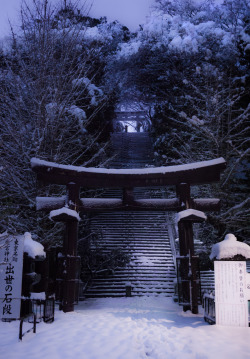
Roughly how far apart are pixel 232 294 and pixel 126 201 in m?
4.46

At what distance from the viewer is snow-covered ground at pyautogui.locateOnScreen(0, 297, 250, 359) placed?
5.26 m

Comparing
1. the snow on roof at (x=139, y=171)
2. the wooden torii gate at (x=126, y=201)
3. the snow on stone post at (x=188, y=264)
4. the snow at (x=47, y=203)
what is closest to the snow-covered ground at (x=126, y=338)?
the snow on stone post at (x=188, y=264)

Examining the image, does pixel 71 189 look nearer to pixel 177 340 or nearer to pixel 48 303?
pixel 48 303

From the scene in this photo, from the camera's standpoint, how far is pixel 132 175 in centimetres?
1019

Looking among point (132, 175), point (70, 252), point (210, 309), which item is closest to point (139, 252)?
point (70, 252)

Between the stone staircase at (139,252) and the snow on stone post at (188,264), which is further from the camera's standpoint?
the stone staircase at (139,252)

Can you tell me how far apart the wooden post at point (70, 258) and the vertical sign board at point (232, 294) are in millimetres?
4462

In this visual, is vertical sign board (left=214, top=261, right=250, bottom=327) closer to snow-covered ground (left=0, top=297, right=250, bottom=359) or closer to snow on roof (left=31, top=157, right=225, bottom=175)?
snow-covered ground (left=0, top=297, right=250, bottom=359)

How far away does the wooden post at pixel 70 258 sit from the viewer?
30.8 feet

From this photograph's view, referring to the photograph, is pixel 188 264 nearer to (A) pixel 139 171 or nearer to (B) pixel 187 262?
(B) pixel 187 262

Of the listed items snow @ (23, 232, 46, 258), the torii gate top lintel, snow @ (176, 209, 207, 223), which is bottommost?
snow @ (23, 232, 46, 258)

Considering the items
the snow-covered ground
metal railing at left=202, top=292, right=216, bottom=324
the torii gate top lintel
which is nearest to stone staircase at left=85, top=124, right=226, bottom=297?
metal railing at left=202, top=292, right=216, bottom=324

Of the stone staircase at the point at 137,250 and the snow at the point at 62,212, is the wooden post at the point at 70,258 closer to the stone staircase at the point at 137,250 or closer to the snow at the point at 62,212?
the snow at the point at 62,212

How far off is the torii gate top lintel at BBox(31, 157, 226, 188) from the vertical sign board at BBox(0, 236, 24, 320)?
262cm
